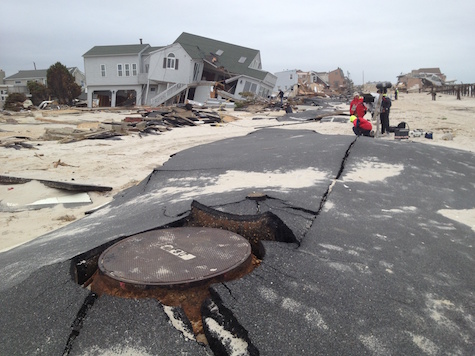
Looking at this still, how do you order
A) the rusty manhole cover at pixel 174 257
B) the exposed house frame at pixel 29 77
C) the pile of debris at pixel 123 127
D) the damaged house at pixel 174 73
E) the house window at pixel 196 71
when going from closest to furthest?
the rusty manhole cover at pixel 174 257, the pile of debris at pixel 123 127, the damaged house at pixel 174 73, the house window at pixel 196 71, the exposed house frame at pixel 29 77

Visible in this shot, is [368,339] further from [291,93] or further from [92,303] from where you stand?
[291,93]

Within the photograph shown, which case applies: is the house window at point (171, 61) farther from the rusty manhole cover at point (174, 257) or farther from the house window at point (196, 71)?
the rusty manhole cover at point (174, 257)

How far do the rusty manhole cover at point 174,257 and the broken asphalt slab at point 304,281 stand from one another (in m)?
0.18

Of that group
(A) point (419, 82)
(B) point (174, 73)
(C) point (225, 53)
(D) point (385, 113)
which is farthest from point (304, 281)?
(A) point (419, 82)

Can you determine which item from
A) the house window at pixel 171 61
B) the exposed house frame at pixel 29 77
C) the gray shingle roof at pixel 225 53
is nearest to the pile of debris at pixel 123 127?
the house window at pixel 171 61

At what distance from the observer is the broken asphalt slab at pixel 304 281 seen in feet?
6.50

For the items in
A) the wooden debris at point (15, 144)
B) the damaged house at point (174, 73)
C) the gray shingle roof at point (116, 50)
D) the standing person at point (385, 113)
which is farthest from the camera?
the gray shingle roof at point (116, 50)

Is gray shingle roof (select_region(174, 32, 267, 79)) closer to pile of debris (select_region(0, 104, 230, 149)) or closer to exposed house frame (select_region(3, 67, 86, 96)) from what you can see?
pile of debris (select_region(0, 104, 230, 149))

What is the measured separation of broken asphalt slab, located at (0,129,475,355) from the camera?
6.50 ft

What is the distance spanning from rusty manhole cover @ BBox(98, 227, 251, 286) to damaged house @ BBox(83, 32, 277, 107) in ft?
112

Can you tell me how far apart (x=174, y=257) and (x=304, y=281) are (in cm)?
96

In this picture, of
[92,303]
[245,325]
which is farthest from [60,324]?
[245,325]

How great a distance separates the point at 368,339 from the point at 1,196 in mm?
7065

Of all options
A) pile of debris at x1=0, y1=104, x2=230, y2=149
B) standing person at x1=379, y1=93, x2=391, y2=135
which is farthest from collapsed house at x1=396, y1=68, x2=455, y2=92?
standing person at x1=379, y1=93, x2=391, y2=135
